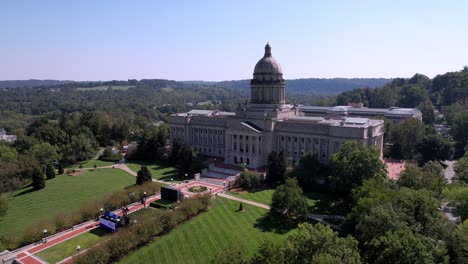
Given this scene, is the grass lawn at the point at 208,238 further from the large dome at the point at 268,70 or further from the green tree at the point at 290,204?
the large dome at the point at 268,70

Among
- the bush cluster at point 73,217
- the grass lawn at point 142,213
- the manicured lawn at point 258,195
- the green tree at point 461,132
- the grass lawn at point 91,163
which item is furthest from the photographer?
the green tree at point 461,132

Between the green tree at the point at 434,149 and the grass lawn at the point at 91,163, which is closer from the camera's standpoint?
the green tree at the point at 434,149

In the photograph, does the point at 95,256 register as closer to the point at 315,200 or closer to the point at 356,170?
the point at 315,200

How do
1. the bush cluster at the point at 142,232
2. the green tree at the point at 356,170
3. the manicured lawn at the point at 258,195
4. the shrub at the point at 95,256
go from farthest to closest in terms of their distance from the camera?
the manicured lawn at the point at 258,195
the green tree at the point at 356,170
the bush cluster at the point at 142,232
the shrub at the point at 95,256

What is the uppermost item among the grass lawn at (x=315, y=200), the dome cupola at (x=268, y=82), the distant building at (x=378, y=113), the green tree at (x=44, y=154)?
the dome cupola at (x=268, y=82)

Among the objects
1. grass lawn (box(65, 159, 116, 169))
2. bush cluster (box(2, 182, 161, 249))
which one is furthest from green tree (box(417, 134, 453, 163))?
grass lawn (box(65, 159, 116, 169))

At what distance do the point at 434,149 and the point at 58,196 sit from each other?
241ft

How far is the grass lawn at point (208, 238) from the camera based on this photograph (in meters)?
38.4

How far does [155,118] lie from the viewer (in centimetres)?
18012

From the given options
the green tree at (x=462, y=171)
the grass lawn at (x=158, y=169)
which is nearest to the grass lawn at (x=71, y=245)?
the grass lawn at (x=158, y=169)

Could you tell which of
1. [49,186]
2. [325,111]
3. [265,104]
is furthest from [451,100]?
[49,186]

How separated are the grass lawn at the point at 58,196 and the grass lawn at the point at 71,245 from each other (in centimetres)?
787

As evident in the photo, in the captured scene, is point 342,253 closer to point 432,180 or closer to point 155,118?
point 432,180

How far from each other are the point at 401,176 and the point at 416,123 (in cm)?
3238
